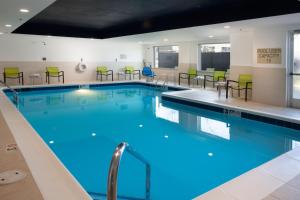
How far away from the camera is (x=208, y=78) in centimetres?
1044

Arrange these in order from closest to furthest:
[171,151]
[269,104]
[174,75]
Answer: [171,151]
[269,104]
[174,75]

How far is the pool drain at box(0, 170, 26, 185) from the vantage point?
2.26 metres

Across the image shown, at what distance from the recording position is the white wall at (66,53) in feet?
34.5

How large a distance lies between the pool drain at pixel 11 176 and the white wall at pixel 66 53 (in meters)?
9.04

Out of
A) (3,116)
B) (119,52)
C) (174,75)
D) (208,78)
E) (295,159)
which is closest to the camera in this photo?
(295,159)

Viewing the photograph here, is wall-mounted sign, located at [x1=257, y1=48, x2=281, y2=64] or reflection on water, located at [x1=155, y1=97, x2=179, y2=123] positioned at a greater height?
wall-mounted sign, located at [x1=257, y1=48, x2=281, y2=64]

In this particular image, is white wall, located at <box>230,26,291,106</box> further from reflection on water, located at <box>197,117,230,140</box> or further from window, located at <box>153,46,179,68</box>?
window, located at <box>153,46,179,68</box>

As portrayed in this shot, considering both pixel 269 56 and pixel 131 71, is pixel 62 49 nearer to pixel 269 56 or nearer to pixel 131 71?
pixel 131 71

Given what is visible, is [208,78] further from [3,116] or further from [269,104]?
[3,116]

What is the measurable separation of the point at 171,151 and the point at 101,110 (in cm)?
343

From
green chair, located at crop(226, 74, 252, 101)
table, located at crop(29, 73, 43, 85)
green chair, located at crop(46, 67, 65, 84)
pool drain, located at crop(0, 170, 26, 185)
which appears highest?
green chair, located at crop(46, 67, 65, 84)

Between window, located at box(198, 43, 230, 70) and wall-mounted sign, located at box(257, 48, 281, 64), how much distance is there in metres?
3.50

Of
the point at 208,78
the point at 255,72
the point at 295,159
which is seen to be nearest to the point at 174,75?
the point at 208,78

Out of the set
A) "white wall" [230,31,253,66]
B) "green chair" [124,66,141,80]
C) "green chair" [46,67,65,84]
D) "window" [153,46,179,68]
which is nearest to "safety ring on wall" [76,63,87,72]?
"green chair" [46,67,65,84]
